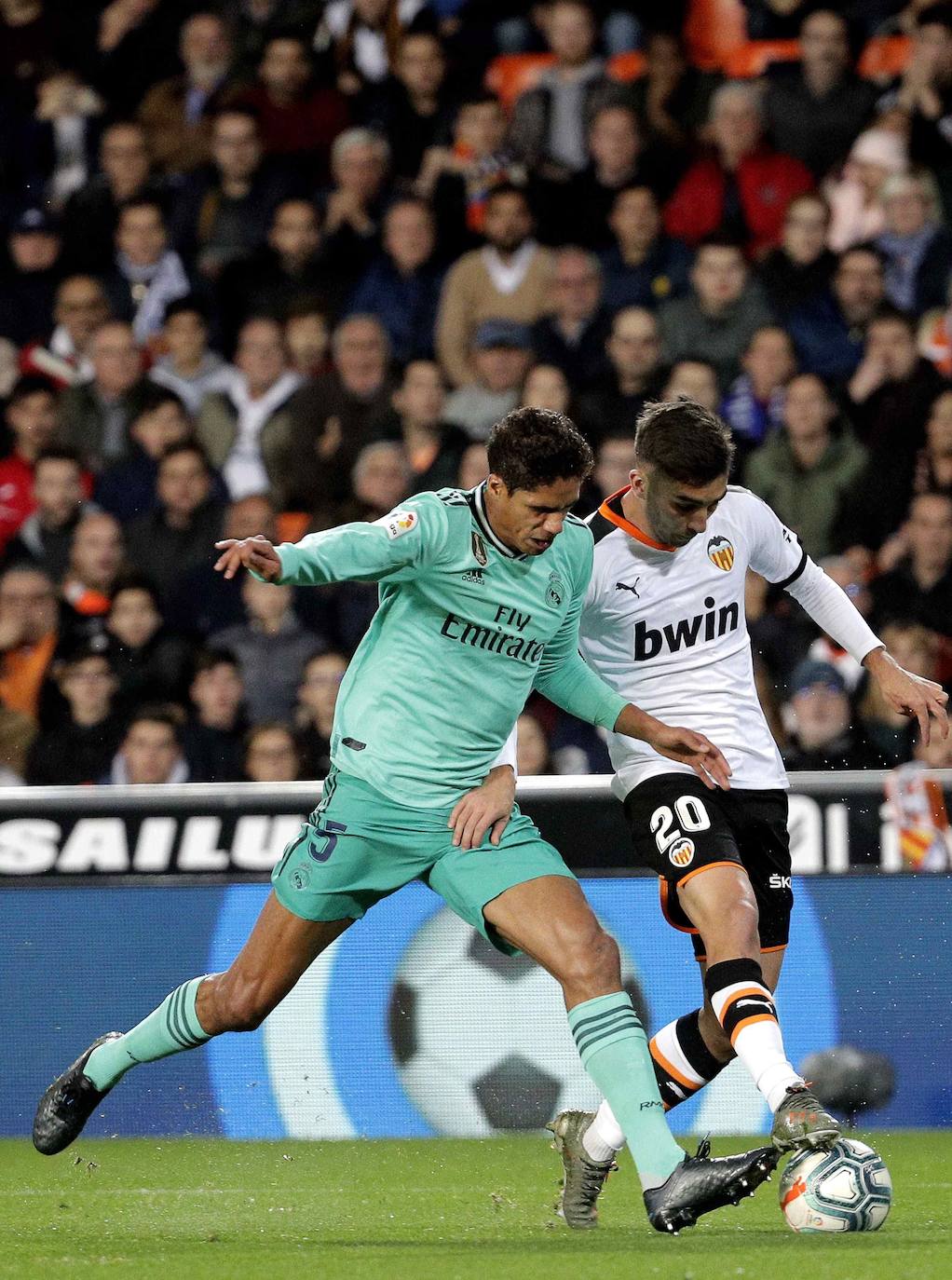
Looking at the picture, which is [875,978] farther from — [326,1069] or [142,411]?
[142,411]

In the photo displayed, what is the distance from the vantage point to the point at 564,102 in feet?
38.1

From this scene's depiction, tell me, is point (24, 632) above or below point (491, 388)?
below

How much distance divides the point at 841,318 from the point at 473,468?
225cm

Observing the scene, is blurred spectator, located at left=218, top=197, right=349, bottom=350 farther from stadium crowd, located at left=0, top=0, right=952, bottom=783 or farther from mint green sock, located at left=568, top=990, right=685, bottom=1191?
mint green sock, located at left=568, top=990, right=685, bottom=1191

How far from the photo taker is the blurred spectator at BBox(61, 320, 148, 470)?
36.2 feet

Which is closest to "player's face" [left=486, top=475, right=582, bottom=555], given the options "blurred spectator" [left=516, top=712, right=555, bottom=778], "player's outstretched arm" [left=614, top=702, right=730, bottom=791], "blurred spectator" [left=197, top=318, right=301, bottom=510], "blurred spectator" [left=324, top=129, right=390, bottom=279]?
"player's outstretched arm" [left=614, top=702, right=730, bottom=791]

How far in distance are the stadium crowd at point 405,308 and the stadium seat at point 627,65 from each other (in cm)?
2

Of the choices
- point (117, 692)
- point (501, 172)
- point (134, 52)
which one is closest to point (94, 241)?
point (134, 52)

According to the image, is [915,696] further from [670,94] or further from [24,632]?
[670,94]

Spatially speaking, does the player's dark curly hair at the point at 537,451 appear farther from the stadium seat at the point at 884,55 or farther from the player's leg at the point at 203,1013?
the stadium seat at the point at 884,55

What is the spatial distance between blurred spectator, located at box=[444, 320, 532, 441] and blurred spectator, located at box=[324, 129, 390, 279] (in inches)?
51.1

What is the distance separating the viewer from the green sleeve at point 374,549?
4.73 meters

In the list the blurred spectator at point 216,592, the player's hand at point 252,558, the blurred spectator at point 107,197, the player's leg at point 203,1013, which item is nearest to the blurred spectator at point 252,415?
the blurred spectator at point 216,592

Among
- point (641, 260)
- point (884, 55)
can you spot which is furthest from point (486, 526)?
point (884, 55)
